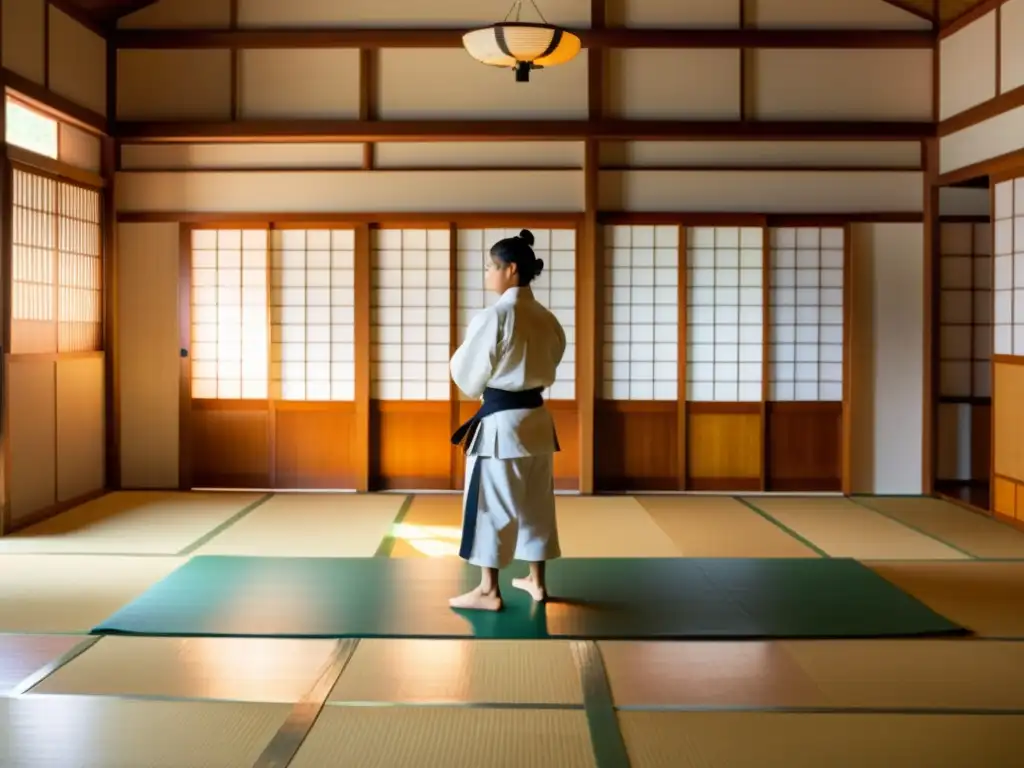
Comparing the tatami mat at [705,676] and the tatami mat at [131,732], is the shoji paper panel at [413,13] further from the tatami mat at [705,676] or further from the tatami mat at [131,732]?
the tatami mat at [131,732]

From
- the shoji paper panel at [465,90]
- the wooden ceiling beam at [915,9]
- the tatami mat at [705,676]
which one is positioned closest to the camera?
the tatami mat at [705,676]

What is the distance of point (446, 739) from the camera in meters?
2.78

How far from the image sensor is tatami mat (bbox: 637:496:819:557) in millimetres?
5305

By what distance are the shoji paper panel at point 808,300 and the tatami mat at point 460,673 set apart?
163 inches

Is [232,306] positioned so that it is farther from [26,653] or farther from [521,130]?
[26,653]

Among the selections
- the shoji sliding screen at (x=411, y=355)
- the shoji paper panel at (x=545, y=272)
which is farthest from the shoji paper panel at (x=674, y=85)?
the shoji sliding screen at (x=411, y=355)

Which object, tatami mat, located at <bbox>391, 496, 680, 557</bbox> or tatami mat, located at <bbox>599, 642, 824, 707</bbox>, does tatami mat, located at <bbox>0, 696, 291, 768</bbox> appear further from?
tatami mat, located at <bbox>391, 496, 680, 557</bbox>

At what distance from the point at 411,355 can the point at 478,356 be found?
3316 millimetres

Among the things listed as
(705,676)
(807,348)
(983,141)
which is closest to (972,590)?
(705,676)

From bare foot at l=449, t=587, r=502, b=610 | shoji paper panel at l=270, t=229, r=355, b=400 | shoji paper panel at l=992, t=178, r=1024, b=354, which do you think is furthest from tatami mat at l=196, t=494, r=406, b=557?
shoji paper panel at l=992, t=178, r=1024, b=354

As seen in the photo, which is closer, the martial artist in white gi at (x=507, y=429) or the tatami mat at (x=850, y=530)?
the martial artist in white gi at (x=507, y=429)

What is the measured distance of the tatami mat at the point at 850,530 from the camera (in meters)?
5.28

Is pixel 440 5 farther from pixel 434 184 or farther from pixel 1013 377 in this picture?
pixel 1013 377

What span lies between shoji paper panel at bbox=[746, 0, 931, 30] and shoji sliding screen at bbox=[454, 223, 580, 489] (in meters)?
1.91
